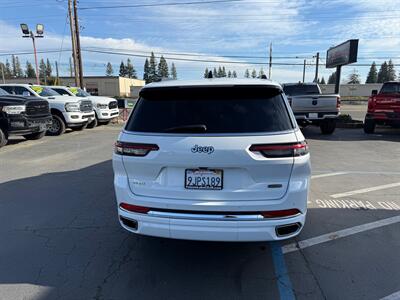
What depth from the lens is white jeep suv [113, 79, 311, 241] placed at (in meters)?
2.83

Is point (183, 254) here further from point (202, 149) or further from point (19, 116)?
point (19, 116)

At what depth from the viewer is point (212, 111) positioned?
3.08 meters

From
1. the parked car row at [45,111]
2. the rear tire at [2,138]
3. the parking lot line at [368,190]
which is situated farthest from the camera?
the parked car row at [45,111]

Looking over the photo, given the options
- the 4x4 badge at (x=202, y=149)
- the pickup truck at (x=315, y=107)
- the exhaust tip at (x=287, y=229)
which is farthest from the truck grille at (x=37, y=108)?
the exhaust tip at (x=287, y=229)

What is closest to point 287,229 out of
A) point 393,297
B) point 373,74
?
point 393,297

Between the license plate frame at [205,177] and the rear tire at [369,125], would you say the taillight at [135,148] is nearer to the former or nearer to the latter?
the license plate frame at [205,177]

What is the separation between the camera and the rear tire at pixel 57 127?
13.3m

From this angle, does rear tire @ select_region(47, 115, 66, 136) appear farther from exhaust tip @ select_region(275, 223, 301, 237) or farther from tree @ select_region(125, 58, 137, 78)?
tree @ select_region(125, 58, 137, 78)

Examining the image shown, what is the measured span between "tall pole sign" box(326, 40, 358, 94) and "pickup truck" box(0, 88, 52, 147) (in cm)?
1448

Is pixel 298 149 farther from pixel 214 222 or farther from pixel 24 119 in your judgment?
pixel 24 119

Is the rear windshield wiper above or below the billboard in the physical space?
below

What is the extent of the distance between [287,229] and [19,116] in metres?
9.79

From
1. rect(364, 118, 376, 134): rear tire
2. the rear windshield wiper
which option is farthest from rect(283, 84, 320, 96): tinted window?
the rear windshield wiper

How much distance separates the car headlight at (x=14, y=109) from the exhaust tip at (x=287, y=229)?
31.9ft
